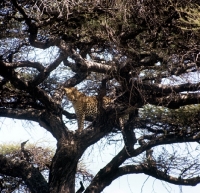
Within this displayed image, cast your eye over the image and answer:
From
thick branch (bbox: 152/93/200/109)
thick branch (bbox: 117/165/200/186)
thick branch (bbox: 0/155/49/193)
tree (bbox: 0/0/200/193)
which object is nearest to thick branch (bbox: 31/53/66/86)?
tree (bbox: 0/0/200/193)

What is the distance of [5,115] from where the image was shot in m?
7.46

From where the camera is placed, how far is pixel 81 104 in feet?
23.8

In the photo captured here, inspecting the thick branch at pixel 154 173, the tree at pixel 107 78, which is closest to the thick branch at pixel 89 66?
the tree at pixel 107 78

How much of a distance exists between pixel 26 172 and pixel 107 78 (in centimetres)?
192

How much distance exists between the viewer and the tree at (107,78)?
5609 mm

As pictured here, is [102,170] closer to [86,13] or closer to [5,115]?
[5,115]

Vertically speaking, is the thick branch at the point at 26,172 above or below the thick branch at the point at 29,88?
below

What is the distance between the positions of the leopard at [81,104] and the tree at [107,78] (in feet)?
0.52

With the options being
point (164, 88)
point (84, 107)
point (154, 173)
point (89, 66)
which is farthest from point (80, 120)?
point (164, 88)

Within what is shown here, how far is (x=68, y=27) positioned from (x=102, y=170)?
2445mm

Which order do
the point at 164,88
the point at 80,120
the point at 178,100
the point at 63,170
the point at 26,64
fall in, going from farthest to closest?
the point at 80,120, the point at 63,170, the point at 26,64, the point at 178,100, the point at 164,88

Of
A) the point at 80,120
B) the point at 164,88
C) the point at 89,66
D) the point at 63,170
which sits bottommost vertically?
the point at 63,170

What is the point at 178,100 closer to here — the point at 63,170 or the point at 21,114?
the point at 63,170

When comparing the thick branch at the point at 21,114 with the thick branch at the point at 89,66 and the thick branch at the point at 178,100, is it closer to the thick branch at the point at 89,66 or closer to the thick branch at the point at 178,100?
the thick branch at the point at 89,66
